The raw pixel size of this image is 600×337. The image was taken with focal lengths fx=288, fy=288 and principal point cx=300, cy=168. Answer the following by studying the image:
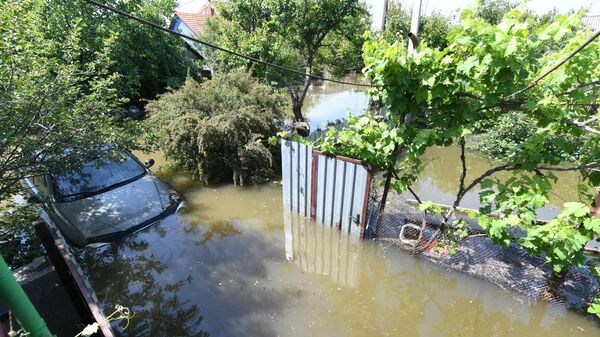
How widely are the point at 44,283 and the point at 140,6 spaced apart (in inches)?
501

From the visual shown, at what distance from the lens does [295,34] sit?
810 centimetres

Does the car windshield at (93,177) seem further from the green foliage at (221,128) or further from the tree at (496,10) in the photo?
the tree at (496,10)

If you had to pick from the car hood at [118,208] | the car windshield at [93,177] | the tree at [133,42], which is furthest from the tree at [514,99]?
the tree at [133,42]

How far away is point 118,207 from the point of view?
467 cm

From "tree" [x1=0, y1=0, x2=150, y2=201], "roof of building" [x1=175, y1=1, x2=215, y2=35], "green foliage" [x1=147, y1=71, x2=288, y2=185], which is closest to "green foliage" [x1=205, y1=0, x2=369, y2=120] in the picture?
"green foliage" [x1=147, y1=71, x2=288, y2=185]

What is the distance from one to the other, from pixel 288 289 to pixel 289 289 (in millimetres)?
14

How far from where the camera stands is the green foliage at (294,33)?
7652mm

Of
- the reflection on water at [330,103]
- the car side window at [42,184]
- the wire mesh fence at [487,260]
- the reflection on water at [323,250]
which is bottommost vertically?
the reflection on water at [323,250]

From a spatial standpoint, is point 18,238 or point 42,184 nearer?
point 18,238

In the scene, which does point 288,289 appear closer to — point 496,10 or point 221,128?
point 221,128

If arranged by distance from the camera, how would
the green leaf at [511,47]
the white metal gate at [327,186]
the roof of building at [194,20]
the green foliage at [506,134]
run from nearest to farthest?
the green leaf at [511,47]
the white metal gate at [327,186]
the green foliage at [506,134]
the roof of building at [194,20]

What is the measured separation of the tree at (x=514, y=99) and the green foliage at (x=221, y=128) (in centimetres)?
349

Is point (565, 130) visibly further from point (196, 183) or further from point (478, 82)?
point (196, 183)

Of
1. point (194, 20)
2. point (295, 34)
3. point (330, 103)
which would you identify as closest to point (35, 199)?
point (295, 34)
